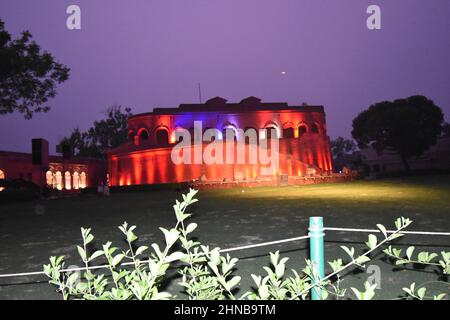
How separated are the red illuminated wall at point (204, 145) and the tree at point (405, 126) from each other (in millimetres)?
10945

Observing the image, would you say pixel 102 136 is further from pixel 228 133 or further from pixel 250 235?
pixel 250 235

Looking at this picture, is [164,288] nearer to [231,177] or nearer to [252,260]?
[252,260]

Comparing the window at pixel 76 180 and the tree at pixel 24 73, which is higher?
the tree at pixel 24 73

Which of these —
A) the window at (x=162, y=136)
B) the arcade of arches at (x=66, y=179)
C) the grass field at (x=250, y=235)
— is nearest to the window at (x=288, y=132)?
the window at (x=162, y=136)

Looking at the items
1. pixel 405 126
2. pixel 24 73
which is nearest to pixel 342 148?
pixel 405 126

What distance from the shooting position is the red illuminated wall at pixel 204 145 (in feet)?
130

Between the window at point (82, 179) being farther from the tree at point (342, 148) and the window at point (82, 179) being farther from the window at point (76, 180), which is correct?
the tree at point (342, 148)

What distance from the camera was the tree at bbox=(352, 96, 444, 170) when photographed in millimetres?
52438

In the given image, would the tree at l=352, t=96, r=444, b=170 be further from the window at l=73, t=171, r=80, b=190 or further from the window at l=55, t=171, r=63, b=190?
the window at l=55, t=171, r=63, b=190

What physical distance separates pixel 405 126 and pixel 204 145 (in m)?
31.9

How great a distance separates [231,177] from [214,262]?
3571 cm
